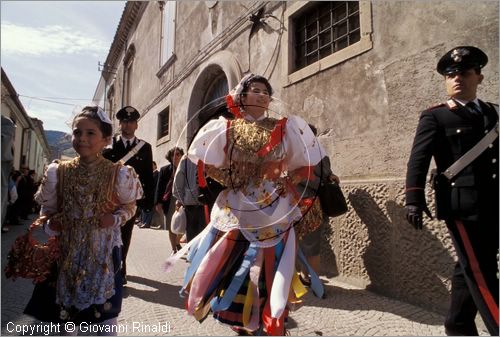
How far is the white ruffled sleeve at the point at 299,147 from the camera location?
224 centimetres

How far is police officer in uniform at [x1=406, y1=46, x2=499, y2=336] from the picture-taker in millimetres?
1957

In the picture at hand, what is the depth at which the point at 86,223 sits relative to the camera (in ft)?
6.56

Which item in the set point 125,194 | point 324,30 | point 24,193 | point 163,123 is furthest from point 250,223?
point 24,193

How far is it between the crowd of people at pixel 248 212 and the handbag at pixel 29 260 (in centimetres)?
9

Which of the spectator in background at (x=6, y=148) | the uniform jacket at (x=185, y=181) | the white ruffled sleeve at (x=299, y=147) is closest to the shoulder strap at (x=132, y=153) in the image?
the uniform jacket at (x=185, y=181)

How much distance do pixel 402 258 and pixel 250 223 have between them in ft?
6.75

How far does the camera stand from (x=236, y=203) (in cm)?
219

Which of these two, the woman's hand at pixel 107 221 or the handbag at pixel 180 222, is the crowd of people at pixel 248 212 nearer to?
the woman's hand at pixel 107 221

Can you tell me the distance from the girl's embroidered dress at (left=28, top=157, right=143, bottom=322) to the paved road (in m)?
0.63

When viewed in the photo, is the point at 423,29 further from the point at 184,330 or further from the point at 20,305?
the point at 20,305

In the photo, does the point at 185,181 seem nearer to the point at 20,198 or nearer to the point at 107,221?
the point at 107,221

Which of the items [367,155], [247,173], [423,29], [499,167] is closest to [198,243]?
[247,173]

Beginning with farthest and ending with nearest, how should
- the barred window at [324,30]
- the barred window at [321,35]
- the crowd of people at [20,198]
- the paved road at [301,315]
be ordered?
the crowd of people at [20,198]
the barred window at [324,30]
the barred window at [321,35]
the paved road at [301,315]

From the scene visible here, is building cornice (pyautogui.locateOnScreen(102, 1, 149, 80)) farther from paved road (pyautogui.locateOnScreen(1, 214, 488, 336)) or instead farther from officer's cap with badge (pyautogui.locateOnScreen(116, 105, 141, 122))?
paved road (pyautogui.locateOnScreen(1, 214, 488, 336))
